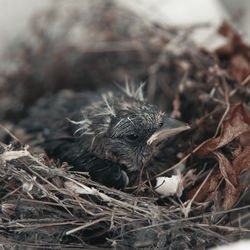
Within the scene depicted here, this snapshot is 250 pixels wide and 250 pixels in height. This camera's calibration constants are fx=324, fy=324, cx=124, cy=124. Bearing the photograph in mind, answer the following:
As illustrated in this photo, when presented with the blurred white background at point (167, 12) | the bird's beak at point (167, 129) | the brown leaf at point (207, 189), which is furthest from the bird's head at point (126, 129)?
the blurred white background at point (167, 12)

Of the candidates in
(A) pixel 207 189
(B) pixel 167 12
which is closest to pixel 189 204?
(A) pixel 207 189

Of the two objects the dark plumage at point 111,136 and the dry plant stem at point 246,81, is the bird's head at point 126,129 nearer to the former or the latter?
the dark plumage at point 111,136

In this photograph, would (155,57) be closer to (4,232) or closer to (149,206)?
(149,206)

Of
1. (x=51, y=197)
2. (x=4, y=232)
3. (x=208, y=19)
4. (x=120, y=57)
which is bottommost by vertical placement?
(x=4, y=232)

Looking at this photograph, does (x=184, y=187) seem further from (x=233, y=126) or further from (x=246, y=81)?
(x=246, y=81)

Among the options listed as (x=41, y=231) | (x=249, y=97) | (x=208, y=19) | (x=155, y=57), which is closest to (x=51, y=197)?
(x=41, y=231)

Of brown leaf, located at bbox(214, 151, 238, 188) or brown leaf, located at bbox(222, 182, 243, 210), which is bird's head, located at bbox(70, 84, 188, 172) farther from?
brown leaf, located at bbox(222, 182, 243, 210)

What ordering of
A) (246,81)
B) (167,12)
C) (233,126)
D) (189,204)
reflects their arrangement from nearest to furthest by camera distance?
(189,204)
(233,126)
(246,81)
(167,12)
